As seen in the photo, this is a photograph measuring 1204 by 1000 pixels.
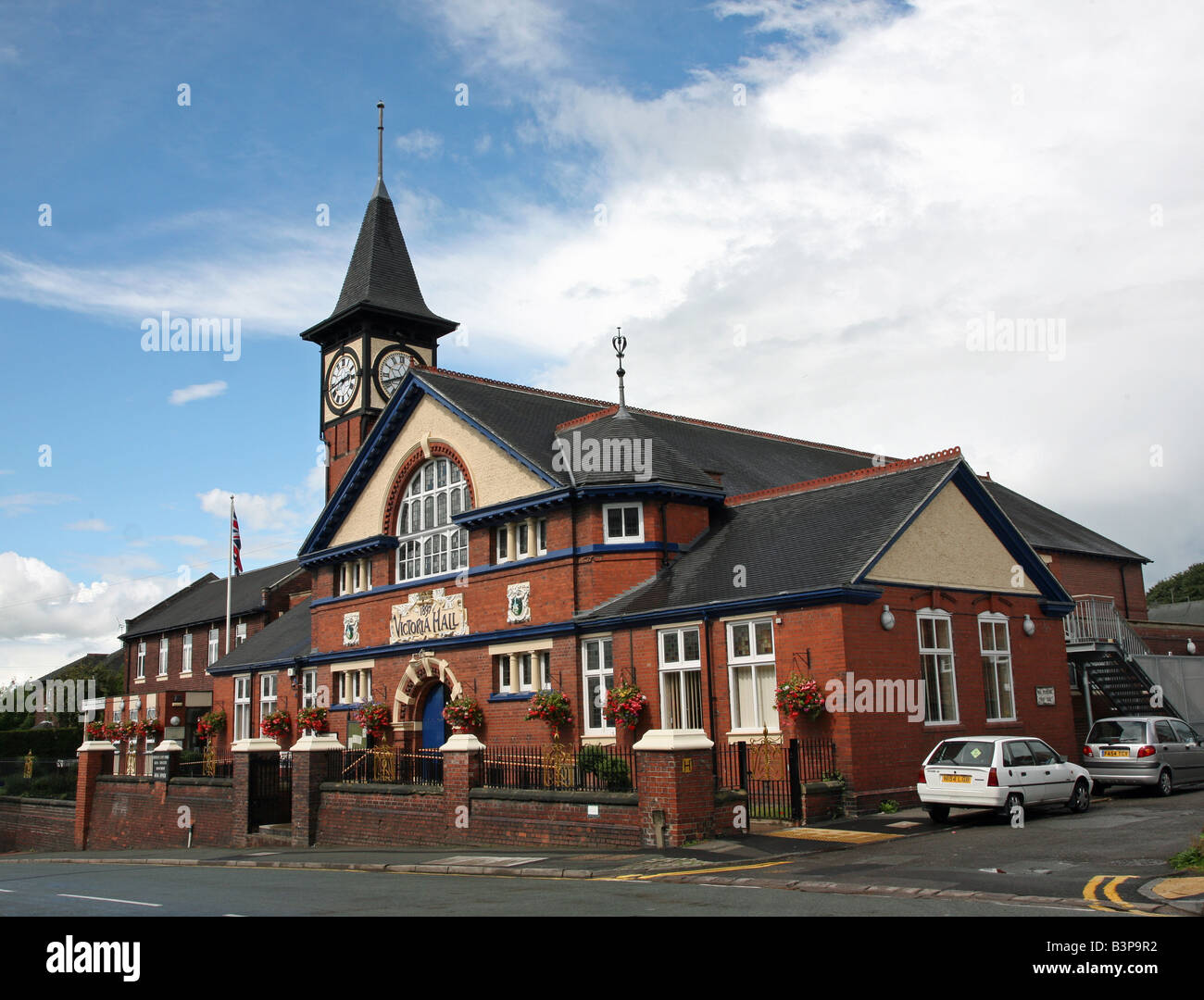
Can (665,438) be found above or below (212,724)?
above

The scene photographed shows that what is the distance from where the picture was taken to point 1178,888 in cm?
1069

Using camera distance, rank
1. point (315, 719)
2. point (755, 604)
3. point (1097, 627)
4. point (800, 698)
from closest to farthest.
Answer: point (800, 698) < point (755, 604) < point (1097, 627) < point (315, 719)

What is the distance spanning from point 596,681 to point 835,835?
916 centimetres

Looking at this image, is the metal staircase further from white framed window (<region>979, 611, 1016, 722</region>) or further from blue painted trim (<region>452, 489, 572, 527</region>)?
blue painted trim (<region>452, 489, 572, 527</region>)

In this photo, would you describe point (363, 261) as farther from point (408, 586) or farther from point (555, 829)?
point (555, 829)

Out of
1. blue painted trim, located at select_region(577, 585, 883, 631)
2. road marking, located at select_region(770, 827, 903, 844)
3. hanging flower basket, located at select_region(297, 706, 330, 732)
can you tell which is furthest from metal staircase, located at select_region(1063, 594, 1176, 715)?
hanging flower basket, located at select_region(297, 706, 330, 732)

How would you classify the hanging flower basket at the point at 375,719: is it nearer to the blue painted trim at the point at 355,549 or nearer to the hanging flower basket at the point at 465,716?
the hanging flower basket at the point at 465,716

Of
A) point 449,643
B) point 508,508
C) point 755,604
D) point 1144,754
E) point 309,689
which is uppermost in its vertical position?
point 508,508

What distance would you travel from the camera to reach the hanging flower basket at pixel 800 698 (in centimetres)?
1994

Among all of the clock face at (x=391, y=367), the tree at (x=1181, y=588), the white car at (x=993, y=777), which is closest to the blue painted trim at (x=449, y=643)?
the white car at (x=993, y=777)

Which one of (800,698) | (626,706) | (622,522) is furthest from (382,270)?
(800,698)

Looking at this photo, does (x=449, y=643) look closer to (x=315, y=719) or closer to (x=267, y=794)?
(x=267, y=794)
